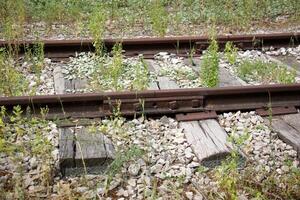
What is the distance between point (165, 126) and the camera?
422cm

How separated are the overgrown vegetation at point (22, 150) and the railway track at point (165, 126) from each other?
3.9 inches

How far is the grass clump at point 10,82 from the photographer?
4742 millimetres

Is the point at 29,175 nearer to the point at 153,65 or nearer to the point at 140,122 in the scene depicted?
the point at 140,122

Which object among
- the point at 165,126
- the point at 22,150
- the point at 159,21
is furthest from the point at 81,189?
the point at 159,21

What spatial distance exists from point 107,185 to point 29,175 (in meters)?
0.62

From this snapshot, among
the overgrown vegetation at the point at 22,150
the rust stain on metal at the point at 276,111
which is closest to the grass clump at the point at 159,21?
the rust stain on metal at the point at 276,111

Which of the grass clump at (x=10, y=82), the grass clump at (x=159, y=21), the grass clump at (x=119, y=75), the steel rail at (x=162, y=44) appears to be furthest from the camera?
the grass clump at (x=159, y=21)

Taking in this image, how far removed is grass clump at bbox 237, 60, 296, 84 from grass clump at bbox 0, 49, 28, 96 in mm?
2684

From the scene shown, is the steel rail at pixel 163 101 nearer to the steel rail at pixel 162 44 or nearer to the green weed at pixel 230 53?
the green weed at pixel 230 53

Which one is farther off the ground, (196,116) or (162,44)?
(162,44)

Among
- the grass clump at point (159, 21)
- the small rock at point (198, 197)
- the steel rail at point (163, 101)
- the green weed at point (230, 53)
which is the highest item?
the grass clump at point (159, 21)

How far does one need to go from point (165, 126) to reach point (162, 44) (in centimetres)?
253

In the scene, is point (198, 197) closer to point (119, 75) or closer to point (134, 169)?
point (134, 169)

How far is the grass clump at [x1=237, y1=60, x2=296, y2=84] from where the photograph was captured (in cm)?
531
